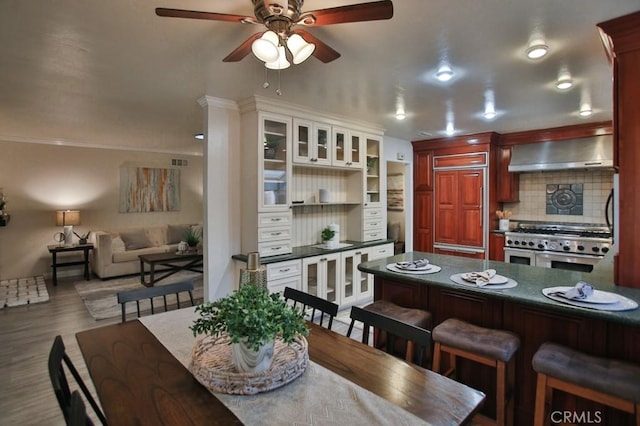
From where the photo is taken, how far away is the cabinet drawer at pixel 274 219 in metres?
3.51

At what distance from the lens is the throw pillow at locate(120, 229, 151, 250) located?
248 inches

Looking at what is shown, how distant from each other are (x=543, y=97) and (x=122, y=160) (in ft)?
22.7

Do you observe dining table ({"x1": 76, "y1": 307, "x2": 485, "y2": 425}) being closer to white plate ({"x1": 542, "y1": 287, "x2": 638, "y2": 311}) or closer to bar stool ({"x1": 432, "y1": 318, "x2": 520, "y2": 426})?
bar stool ({"x1": 432, "y1": 318, "x2": 520, "y2": 426})

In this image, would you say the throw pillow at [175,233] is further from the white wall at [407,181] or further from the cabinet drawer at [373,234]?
the white wall at [407,181]

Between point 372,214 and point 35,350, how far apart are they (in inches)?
155

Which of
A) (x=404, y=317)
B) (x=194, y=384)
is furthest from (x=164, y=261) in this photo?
(x=194, y=384)

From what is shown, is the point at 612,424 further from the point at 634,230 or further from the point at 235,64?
the point at 235,64

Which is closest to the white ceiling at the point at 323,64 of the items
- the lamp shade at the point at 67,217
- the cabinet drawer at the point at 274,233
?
the cabinet drawer at the point at 274,233

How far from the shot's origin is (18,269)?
19.2ft

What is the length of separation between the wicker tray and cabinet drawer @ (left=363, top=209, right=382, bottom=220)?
3329 mm

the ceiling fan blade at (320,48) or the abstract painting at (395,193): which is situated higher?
the ceiling fan blade at (320,48)

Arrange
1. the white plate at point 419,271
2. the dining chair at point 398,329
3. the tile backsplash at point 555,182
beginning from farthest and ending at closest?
1. the tile backsplash at point 555,182
2. the white plate at point 419,271
3. the dining chair at point 398,329

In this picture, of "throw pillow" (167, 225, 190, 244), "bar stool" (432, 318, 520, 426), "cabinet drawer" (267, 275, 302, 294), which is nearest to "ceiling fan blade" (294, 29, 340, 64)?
"bar stool" (432, 318, 520, 426)

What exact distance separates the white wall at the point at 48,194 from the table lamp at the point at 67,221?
336 millimetres
